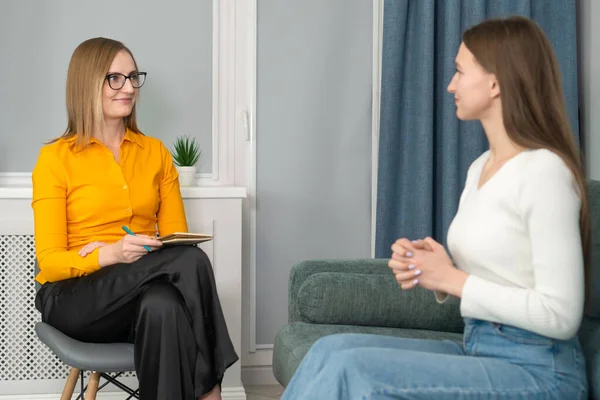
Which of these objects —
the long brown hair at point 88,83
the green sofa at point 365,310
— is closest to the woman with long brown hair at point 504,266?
the green sofa at point 365,310

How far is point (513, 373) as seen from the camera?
4.55 feet

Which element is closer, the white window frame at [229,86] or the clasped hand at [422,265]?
the clasped hand at [422,265]

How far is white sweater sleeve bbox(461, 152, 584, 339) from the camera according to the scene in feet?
4.49

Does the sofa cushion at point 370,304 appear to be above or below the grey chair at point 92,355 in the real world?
above

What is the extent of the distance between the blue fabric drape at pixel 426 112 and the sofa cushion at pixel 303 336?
0.84m

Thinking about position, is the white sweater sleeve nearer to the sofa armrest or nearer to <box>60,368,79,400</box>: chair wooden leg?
the sofa armrest

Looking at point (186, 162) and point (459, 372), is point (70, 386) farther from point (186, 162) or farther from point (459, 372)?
point (459, 372)

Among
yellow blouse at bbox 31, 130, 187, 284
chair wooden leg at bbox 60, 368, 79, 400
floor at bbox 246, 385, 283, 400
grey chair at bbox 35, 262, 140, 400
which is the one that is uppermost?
yellow blouse at bbox 31, 130, 187, 284

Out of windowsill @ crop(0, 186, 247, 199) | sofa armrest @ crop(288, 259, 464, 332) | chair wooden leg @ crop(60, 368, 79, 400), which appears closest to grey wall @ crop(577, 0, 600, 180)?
sofa armrest @ crop(288, 259, 464, 332)

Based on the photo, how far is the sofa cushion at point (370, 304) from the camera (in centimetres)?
216

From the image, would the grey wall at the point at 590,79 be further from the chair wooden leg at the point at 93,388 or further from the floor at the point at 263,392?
the chair wooden leg at the point at 93,388

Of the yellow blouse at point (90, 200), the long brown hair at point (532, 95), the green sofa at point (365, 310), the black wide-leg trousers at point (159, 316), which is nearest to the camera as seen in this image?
the long brown hair at point (532, 95)

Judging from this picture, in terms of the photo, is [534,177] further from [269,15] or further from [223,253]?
[269,15]

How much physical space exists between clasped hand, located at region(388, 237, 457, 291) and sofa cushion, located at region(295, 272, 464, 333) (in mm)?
622
